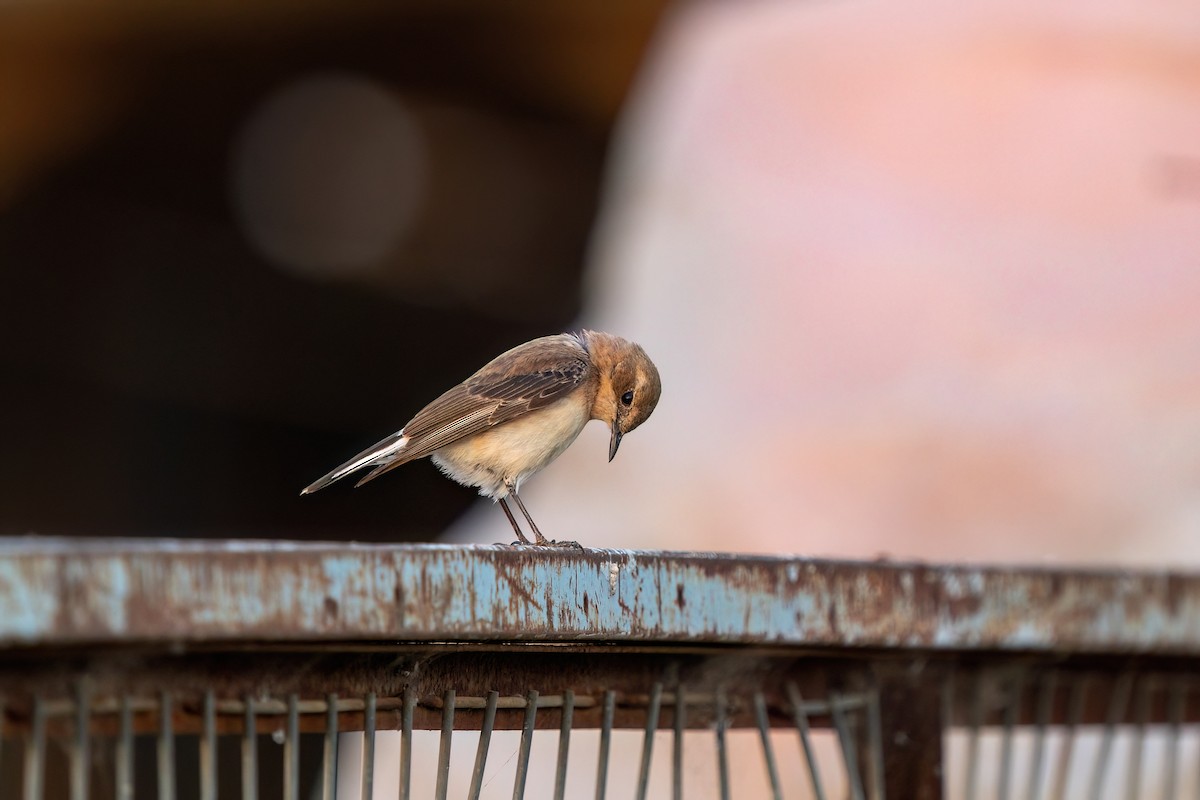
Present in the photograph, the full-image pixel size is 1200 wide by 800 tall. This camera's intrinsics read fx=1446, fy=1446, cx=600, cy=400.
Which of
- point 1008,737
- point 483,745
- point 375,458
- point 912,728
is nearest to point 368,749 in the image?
point 483,745

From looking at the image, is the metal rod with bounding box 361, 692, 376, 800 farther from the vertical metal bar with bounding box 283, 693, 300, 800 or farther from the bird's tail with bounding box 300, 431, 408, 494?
the bird's tail with bounding box 300, 431, 408, 494

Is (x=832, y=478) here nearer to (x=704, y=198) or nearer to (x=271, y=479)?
(x=704, y=198)

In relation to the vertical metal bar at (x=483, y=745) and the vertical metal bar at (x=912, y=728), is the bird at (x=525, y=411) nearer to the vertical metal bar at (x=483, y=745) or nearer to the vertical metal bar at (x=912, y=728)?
the vertical metal bar at (x=912, y=728)

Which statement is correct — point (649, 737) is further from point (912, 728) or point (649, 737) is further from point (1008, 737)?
point (1008, 737)

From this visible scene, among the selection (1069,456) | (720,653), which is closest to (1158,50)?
(1069,456)

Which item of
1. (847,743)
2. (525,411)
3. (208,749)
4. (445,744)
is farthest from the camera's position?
(525,411)

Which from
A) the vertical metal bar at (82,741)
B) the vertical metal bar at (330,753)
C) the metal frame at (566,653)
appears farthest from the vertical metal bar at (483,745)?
the vertical metal bar at (82,741)
